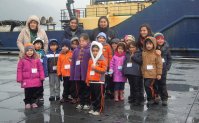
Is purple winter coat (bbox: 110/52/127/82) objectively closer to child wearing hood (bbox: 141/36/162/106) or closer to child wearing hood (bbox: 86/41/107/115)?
child wearing hood (bbox: 141/36/162/106)

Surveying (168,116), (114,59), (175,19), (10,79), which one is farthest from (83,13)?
(168,116)

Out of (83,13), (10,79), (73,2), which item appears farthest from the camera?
(73,2)

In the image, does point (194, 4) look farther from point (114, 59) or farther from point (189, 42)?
point (114, 59)

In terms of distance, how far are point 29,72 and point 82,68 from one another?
Result: 924mm

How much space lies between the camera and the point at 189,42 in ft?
46.2

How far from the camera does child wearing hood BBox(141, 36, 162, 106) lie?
5691 millimetres

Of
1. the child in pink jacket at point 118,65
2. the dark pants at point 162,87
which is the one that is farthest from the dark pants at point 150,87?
the child in pink jacket at point 118,65

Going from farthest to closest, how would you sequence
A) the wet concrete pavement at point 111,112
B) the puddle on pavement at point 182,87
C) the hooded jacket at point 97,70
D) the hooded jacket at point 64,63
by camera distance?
1. the puddle on pavement at point 182,87
2. the hooded jacket at point 64,63
3. the hooded jacket at point 97,70
4. the wet concrete pavement at point 111,112

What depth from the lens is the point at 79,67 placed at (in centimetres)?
571

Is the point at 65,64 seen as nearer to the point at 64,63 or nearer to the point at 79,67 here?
the point at 64,63

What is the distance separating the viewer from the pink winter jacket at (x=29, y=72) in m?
5.66

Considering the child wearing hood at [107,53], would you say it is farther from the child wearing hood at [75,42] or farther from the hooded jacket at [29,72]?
the hooded jacket at [29,72]

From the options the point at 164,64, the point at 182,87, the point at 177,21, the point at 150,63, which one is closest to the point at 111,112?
the point at 150,63

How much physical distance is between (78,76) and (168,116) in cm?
167
